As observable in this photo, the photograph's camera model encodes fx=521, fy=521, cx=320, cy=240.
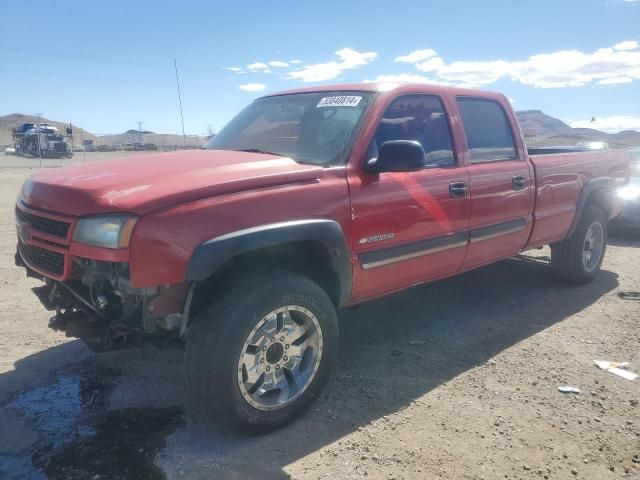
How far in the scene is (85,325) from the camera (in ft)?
9.30

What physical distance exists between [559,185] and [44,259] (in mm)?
4352

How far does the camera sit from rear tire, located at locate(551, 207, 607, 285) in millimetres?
5477

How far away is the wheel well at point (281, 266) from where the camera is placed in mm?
2814

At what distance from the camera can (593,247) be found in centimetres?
584

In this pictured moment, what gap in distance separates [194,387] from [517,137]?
11.8 ft

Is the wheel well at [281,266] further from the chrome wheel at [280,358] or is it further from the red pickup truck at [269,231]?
the chrome wheel at [280,358]

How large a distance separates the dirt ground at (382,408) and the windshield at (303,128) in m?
1.55

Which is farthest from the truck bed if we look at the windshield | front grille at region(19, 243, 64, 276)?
front grille at region(19, 243, 64, 276)

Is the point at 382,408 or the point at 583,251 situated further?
the point at 583,251

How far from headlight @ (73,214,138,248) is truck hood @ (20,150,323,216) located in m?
0.04

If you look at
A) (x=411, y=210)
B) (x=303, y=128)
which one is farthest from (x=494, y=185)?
(x=303, y=128)

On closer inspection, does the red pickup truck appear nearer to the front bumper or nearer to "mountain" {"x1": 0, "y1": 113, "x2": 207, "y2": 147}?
the front bumper

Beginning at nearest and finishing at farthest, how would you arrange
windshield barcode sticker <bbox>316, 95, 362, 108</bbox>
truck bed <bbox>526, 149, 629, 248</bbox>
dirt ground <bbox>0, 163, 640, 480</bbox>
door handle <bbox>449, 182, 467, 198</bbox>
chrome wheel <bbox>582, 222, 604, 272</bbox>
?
1. dirt ground <bbox>0, 163, 640, 480</bbox>
2. windshield barcode sticker <bbox>316, 95, 362, 108</bbox>
3. door handle <bbox>449, 182, 467, 198</bbox>
4. truck bed <bbox>526, 149, 629, 248</bbox>
5. chrome wheel <bbox>582, 222, 604, 272</bbox>

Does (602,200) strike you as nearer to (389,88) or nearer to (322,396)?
(389,88)
